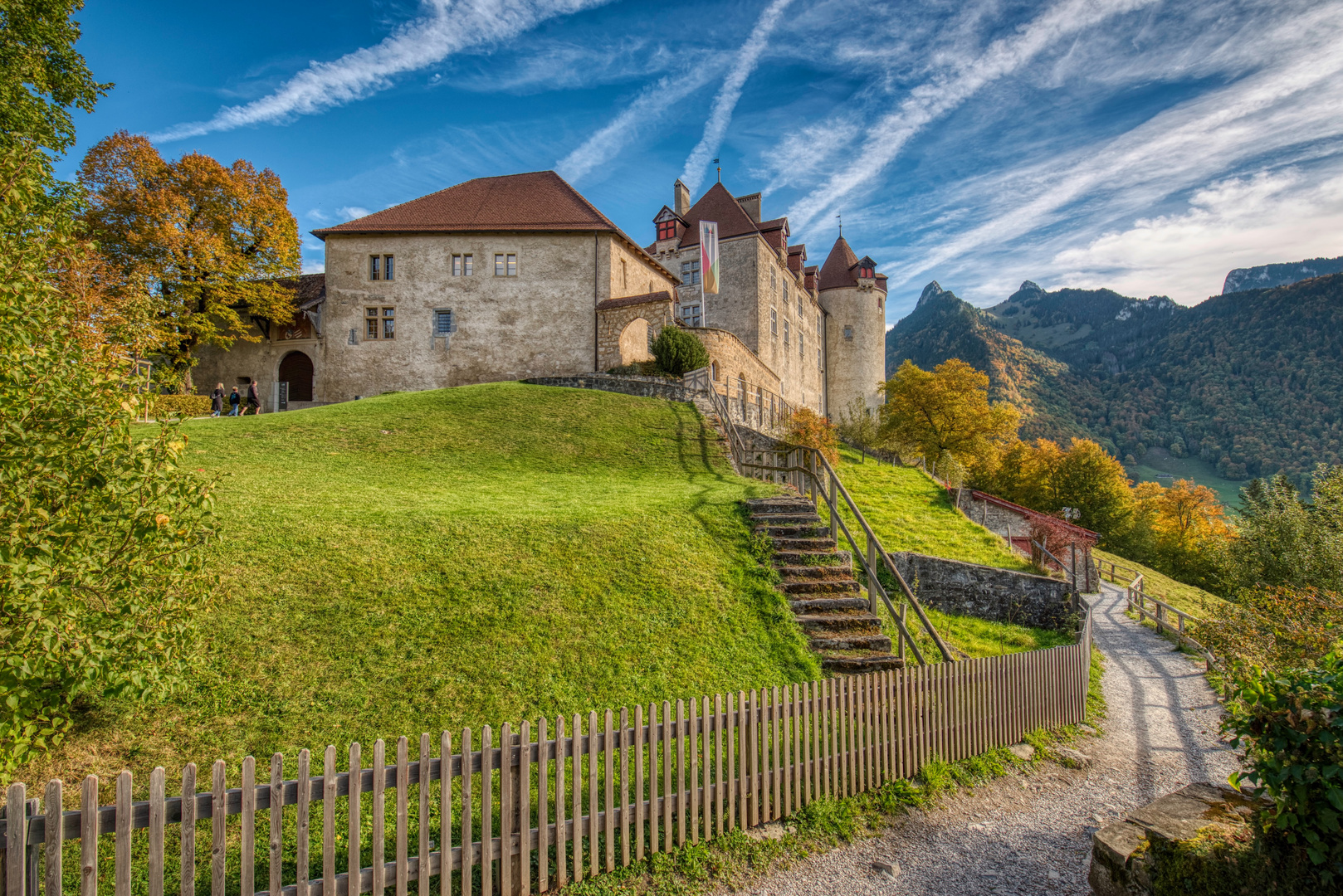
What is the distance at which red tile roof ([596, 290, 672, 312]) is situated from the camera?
2861 cm

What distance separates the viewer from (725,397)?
23.2 meters

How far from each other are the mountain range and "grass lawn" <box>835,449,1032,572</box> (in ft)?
307

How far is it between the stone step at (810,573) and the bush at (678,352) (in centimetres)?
1704

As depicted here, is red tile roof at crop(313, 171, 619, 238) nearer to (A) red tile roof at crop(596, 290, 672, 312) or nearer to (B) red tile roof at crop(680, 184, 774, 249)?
(A) red tile roof at crop(596, 290, 672, 312)

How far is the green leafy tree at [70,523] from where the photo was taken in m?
4.11

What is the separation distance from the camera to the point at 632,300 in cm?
2952

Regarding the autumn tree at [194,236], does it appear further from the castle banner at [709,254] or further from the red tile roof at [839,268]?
the red tile roof at [839,268]

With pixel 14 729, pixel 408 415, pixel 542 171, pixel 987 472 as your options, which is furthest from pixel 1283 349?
pixel 14 729

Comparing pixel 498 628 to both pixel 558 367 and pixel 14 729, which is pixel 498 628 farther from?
pixel 558 367

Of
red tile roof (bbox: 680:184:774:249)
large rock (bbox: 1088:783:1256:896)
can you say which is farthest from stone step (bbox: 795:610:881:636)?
red tile roof (bbox: 680:184:774:249)

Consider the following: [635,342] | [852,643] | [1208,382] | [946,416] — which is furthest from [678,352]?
[1208,382]

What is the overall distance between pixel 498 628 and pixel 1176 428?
153288mm

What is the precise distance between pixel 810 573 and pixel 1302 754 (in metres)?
6.48

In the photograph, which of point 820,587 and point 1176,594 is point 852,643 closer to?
point 820,587
